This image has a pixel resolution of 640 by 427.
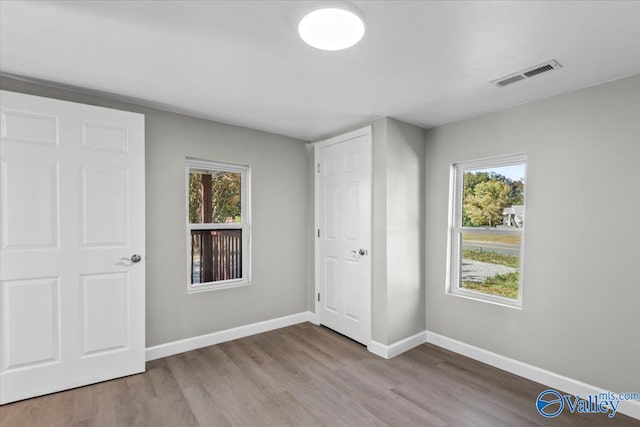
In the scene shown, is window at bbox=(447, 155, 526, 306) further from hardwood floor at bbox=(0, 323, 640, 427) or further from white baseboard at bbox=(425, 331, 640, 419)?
hardwood floor at bbox=(0, 323, 640, 427)

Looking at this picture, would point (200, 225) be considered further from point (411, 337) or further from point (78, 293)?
point (411, 337)

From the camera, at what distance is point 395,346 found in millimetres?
3139

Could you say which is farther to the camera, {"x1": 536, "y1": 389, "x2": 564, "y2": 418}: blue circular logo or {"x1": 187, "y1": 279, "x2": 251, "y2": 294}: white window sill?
{"x1": 187, "y1": 279, "x2": 251, "y2": 294}: white window sill

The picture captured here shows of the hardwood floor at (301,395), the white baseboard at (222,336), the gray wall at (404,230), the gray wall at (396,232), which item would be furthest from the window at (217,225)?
the gray wall at (404,230)

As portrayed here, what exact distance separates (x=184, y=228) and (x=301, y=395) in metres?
1.95

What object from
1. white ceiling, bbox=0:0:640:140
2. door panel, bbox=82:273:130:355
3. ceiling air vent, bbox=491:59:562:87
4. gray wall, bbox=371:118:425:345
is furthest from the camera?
gray wall, bbox=371:118:425:345

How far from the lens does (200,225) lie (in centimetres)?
336

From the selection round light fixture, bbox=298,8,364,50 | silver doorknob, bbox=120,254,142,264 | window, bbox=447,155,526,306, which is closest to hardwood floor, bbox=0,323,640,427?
window, bbox=447,155,526,306

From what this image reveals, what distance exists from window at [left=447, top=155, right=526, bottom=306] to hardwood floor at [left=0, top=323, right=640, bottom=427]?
2.41 ft

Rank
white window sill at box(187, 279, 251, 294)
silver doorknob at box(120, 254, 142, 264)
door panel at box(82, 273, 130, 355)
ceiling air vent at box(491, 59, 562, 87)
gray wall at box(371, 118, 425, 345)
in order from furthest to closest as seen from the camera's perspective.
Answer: white window sill at box(187, 279, 251, 294) → gray wall at box(371, 118, 425, 345) → silver doorknob at box(120, 254, 142, 264) → door panel at box(82, 273, 130, 355) → ceiling air vent at box(491, 59, 562, 87)

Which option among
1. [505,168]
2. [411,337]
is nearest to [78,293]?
[411,337]

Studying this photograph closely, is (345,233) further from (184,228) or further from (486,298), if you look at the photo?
(184,228)

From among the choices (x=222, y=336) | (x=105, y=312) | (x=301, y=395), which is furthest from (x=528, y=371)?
(x=105, y=312)

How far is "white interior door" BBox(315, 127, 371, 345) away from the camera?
11.0ft
